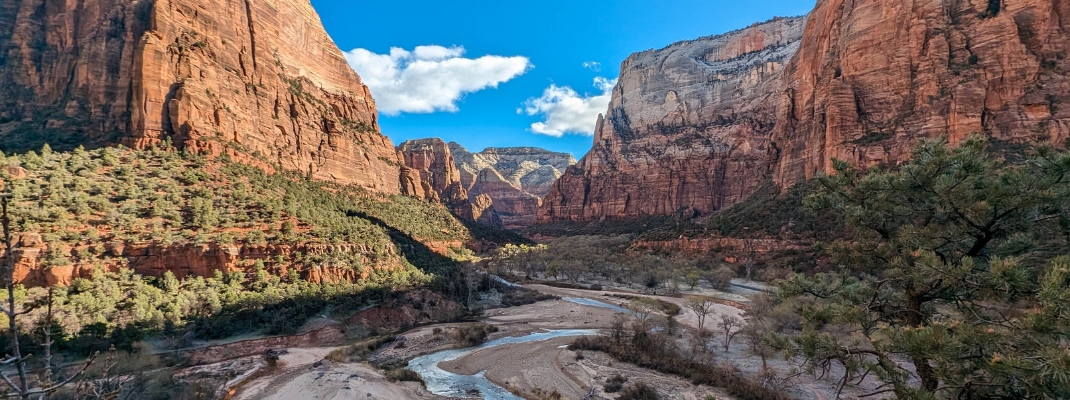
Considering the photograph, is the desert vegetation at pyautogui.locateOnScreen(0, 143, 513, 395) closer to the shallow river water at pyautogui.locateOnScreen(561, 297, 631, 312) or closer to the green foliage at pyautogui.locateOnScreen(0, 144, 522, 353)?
the green foliage at pyautogui.locateOnScreen(0, 144, 522, 353)

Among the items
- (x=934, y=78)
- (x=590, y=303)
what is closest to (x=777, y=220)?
(x=934, y=78)

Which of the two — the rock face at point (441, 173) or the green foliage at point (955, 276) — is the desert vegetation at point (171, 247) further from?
the rock face at point (441, 173)

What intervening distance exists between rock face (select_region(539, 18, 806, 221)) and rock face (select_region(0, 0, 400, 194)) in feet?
299

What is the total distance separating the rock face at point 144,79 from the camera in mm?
33688

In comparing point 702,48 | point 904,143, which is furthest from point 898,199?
point 702,48

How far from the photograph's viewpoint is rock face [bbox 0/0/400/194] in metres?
33.7

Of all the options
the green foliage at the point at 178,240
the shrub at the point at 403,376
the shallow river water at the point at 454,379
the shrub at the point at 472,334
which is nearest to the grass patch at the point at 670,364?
the shallow river water at the point at 454,379

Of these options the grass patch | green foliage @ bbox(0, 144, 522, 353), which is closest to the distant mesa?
green foliage @ bbox(0, 144, 522, 353)

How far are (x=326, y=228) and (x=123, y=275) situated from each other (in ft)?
48.9

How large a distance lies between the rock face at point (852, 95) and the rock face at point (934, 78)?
0.43ft

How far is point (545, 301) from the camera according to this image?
4684cm

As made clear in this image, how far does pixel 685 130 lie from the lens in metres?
120

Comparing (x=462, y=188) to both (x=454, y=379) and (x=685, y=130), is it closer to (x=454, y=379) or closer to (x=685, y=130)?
(x=685, y=130)

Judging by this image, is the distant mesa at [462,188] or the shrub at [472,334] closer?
the shrub at [472,334]
